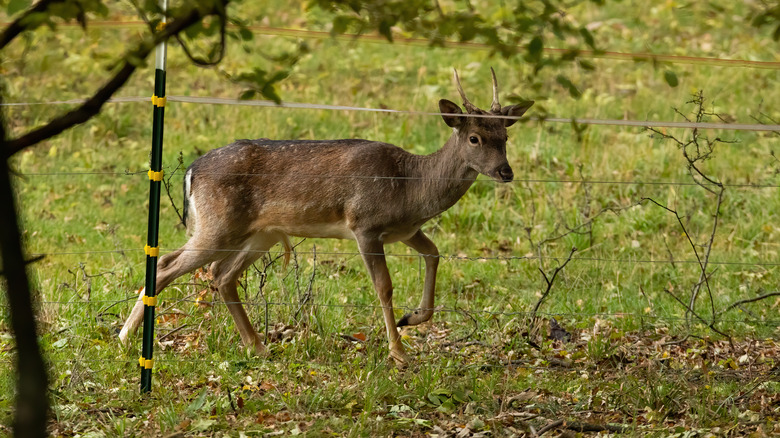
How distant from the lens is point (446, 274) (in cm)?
841

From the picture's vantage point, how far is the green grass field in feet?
18.4

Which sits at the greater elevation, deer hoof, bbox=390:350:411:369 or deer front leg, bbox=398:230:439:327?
deer front leg, bbox=398:230:439:327

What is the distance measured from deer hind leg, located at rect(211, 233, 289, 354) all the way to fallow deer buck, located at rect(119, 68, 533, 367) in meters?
0.02

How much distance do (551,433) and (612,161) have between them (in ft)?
18.7

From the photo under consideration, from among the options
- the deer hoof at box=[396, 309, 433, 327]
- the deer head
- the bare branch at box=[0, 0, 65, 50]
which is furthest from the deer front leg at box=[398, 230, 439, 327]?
the bare branch at box=[0, 0, 65, 50]

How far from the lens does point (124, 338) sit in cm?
658

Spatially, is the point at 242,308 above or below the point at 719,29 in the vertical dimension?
below

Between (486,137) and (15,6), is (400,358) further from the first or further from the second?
(15,6)

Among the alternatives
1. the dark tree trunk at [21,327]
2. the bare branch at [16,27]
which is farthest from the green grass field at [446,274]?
the dark tree trunk at [21,327]

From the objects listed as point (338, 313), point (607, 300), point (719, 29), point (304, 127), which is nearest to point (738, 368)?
point (607, 300)

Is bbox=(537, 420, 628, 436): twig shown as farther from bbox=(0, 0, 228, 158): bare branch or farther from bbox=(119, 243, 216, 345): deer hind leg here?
Answer: bbox=(0, 0, 228, 158): bare branch

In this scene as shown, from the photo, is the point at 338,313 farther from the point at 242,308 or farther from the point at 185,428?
the point at 185,428

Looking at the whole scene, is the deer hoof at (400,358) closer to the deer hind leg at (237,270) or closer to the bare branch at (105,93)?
the deer hind leg at (237,270)

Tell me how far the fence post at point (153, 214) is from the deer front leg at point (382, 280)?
4.96ft
